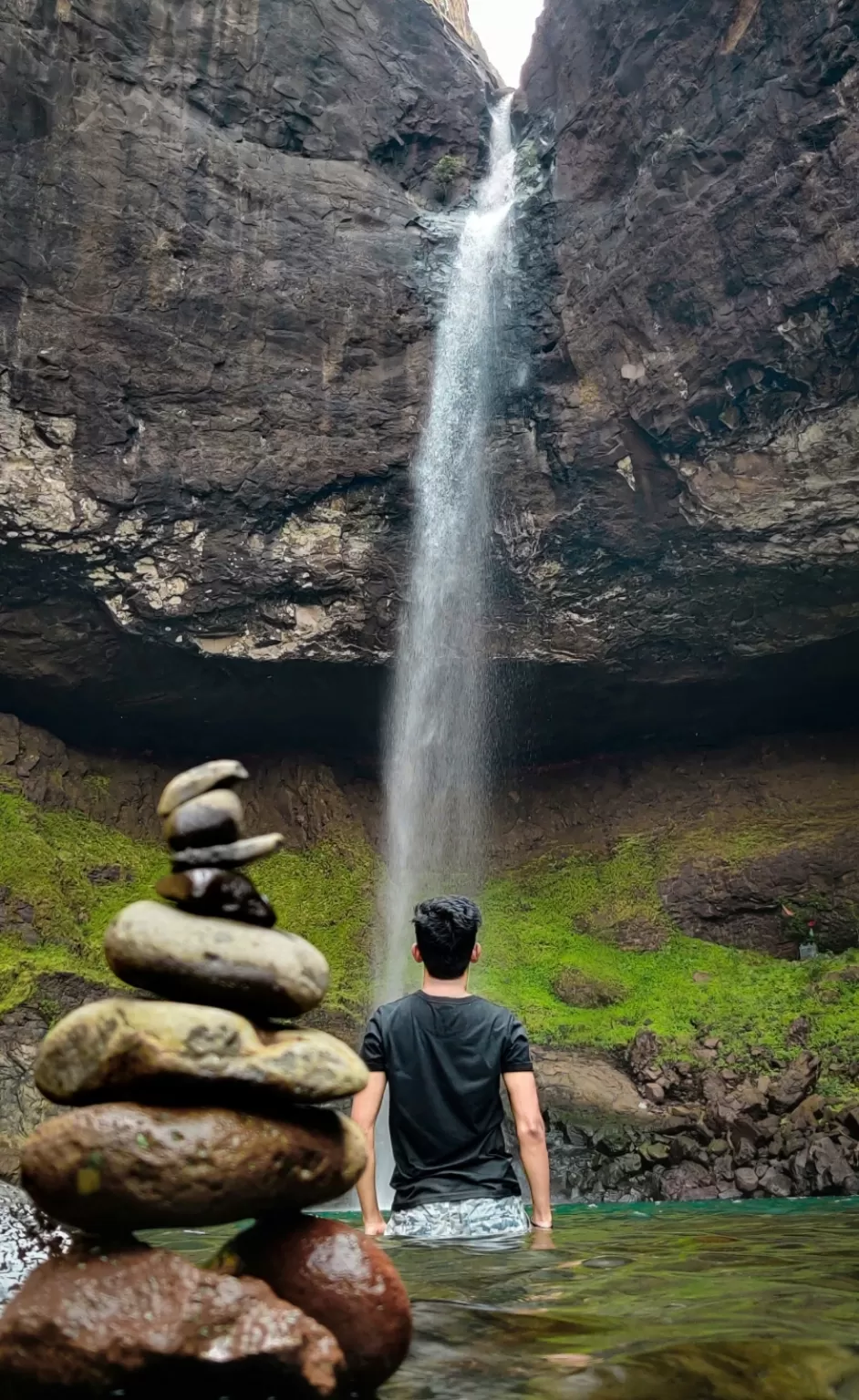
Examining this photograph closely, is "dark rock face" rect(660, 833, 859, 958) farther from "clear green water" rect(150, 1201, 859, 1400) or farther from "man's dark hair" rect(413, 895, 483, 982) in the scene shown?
"man's dark hair" rect(413, 895, 483, 982)

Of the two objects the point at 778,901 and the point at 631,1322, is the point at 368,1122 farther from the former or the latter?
the point at 778,901

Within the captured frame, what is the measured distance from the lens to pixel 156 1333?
2.51m

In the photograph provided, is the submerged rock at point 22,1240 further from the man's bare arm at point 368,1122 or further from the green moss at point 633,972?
the green moss at point 633,972

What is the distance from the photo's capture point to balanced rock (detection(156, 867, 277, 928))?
324 cm

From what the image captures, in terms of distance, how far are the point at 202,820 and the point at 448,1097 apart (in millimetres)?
1716

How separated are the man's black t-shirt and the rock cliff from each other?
1321cm

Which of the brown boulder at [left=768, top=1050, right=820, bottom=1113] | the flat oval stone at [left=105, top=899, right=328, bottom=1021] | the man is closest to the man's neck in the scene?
the man

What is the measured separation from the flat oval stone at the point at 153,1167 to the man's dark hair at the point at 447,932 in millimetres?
1330

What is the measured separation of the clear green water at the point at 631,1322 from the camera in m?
2.63

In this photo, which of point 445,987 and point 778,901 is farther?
point 778,901

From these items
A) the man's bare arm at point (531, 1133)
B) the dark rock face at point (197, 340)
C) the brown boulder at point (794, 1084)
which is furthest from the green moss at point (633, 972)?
the man's bare arm at point (531, 1133)

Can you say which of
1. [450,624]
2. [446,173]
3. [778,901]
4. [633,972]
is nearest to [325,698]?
[450,624]

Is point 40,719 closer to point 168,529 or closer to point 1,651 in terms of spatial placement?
point 1,651

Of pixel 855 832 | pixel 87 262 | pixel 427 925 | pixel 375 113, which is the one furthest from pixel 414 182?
pixel 427 925
